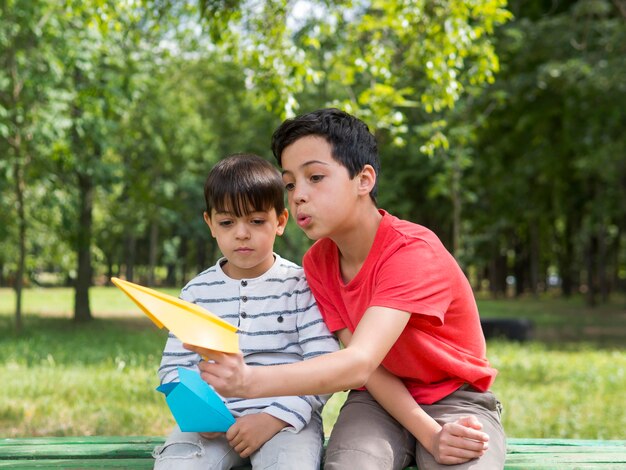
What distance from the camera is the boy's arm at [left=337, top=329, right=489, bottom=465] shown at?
2.39 meters

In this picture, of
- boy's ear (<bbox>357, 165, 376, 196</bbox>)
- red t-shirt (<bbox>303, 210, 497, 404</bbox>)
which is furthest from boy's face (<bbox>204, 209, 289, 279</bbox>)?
boy's ear (<bbox>357, 165, 376, 196</bbox>)

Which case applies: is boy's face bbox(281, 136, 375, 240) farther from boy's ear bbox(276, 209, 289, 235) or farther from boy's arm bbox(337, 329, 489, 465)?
boy's arm bbox(337, 329, 489, 465)

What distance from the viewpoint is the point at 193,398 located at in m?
2.16

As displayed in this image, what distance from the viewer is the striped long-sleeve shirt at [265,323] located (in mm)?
2658

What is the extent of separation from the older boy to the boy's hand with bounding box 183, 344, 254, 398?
444mm

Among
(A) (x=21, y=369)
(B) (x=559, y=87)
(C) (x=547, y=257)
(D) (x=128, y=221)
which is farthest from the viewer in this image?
(C) (x=547, y=257)

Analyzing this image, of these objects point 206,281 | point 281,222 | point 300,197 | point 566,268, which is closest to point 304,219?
point 300,197

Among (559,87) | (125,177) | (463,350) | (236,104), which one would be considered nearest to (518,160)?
(559,87)

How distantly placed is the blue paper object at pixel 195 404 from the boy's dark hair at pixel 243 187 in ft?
2.16

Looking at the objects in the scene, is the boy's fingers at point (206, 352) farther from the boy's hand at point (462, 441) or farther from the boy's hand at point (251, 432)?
the boy's hand at point (462, 441)

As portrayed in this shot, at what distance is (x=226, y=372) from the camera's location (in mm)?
1845

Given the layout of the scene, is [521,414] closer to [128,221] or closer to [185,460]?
[185,460]

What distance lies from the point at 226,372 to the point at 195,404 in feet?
1.30

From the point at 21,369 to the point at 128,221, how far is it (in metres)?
10.6
